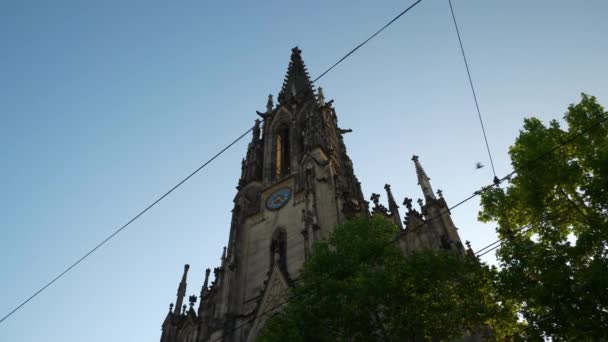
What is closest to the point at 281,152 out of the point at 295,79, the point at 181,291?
the point at 181,291

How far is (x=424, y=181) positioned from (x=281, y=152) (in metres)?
13.3

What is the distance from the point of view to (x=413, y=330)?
12.2 meters

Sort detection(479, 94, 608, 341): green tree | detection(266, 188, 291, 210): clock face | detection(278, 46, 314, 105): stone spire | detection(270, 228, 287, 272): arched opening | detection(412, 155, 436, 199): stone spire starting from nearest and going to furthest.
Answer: detection(479, 94, 608, 341): green tree → detection(270, 228, 287, 272): arched opening → detection(412, 155, 436, 199): stone spire → detection(266, 188, 291, 210): clock face → detection(278, 46, 314, 105): stone spire

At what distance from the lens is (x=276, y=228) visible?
26.0m

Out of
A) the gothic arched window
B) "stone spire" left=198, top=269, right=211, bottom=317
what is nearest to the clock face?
the gothic arched window

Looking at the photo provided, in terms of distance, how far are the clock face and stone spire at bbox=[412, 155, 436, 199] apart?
25.6 feet

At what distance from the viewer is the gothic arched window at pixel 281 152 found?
32306 millimetres

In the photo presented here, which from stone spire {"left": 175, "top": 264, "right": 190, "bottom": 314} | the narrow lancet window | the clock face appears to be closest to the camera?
stone spire {"left": 175, "top": 264, "right": 190, "bottom": 314}

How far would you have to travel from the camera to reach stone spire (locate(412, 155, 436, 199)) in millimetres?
23391

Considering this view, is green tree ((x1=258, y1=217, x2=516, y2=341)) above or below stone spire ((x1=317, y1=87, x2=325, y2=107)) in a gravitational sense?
below

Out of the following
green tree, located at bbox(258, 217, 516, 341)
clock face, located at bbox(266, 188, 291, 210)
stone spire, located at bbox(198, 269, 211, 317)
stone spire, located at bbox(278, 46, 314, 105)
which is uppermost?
stone spire, located at bbox(278, 46, 314, 105)

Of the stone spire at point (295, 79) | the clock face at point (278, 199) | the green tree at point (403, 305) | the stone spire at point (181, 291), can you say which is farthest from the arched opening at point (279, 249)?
the stone spire at point (295, 79)

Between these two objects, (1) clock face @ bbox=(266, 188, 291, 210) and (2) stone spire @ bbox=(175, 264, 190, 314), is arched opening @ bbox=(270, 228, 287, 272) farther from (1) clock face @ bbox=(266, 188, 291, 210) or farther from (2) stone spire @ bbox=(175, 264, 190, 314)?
(2) stone spire @ bbox=(175, 264, 190, 314)

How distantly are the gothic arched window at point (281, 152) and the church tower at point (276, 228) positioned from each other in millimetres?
98
